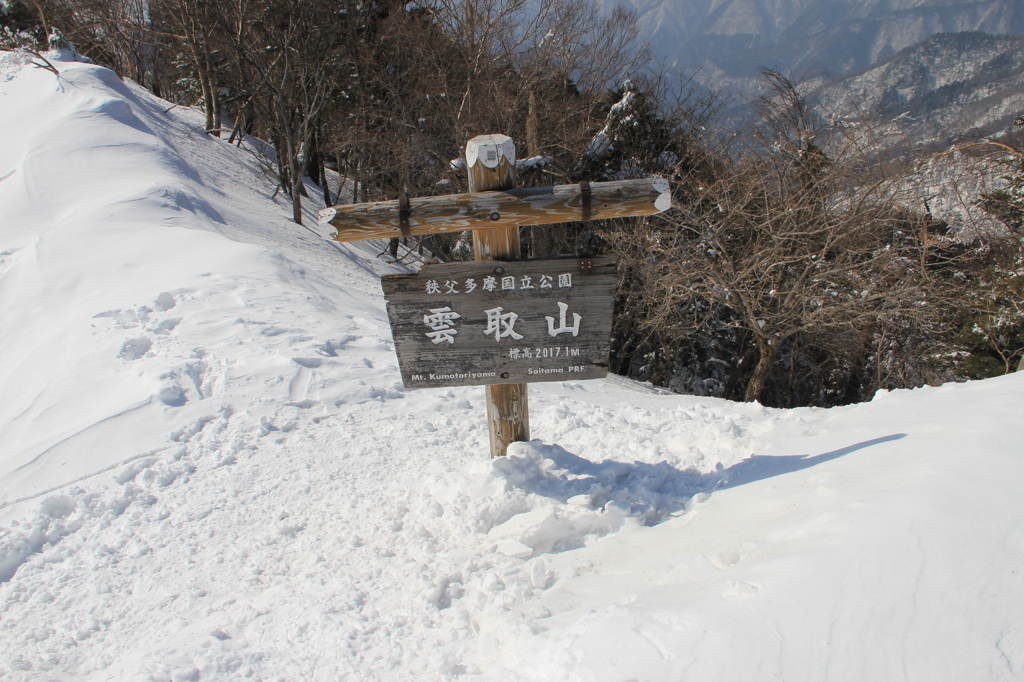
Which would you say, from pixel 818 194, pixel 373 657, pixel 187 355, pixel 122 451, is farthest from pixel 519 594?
pixel 818 194

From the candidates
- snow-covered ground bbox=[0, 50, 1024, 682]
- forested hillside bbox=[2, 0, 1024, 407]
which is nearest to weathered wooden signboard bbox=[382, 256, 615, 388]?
snow-covered ground bbox=[0, 50, 1024, 682]

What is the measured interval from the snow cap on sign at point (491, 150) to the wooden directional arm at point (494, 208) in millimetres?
179

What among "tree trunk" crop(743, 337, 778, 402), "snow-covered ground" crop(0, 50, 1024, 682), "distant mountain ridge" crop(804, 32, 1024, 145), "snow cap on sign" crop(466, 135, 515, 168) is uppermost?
"distant mountain ridge" crop(804, 32, 1024, 145)

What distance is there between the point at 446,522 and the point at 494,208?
5.60ft

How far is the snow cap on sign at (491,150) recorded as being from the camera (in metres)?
3.10

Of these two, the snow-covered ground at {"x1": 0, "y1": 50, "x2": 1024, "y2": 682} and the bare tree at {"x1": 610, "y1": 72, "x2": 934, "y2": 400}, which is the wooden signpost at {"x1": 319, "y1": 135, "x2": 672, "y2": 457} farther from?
the bare tree at {"x1": 610, "y1": 72, "x2": 934, "y2": 400}

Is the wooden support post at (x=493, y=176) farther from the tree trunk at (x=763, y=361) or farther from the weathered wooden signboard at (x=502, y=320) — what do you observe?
the tree trunk at (x=763, y=361)

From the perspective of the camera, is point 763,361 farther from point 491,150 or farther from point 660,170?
point 491,150

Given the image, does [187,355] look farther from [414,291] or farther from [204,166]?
[204,166]

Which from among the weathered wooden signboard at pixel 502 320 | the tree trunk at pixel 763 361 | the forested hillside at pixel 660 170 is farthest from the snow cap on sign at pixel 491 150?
the tree trunk at pixel 763 361

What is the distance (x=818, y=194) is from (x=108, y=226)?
10.3 metres

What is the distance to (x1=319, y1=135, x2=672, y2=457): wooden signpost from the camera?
10.0ft

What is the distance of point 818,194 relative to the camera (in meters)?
9.05

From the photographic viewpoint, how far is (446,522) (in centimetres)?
319
